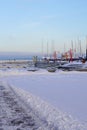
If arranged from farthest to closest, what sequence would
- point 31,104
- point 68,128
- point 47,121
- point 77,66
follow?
1. point 77,66
2. point 31,104
3. point 47,121
4. point 68,128

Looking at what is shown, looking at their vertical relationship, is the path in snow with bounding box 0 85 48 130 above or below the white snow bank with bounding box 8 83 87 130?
below

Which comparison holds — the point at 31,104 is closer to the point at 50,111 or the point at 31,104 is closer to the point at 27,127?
the point at 50,111

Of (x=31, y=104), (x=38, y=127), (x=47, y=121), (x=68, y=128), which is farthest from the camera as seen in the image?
(x=31, y=104)

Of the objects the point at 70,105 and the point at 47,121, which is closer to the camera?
the point at 47,121

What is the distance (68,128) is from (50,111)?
239cm

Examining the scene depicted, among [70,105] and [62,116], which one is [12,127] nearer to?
[62,116]

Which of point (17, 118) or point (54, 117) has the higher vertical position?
point (54, 117)

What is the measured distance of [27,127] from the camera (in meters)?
8.22


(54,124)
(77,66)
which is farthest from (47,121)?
(77,66)

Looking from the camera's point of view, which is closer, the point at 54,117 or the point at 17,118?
the point at 54,117

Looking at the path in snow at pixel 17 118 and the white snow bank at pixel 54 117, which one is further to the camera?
the path in snow at pixel 17 118

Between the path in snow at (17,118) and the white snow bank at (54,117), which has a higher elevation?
the white snow bank at (54,117)

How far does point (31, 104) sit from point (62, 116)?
3.17m

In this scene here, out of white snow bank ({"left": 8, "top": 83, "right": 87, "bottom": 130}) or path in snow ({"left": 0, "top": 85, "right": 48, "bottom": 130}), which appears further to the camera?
path in snow ({"left": 0, "top": 85, "right": 48, "bottom": 130})
